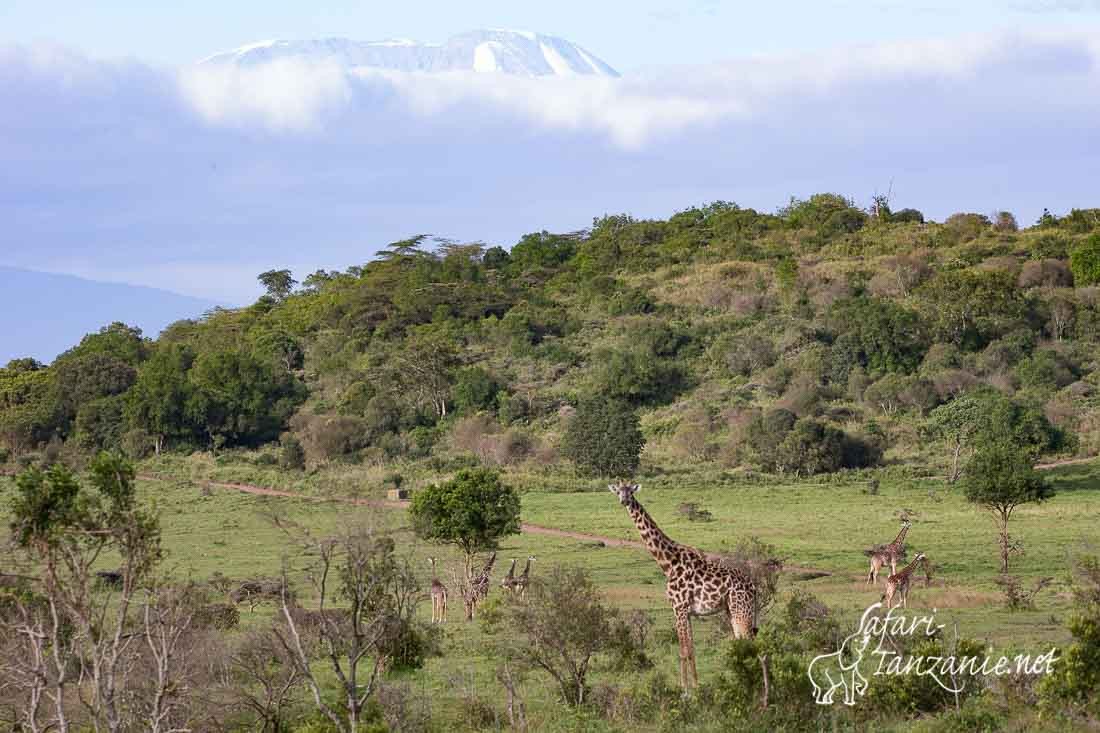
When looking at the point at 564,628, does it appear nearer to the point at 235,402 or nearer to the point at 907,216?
the point at 235,402

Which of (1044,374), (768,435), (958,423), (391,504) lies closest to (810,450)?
(768,435)

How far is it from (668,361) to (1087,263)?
1993 centimetres

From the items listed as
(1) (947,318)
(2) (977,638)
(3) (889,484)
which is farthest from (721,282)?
(2) (977,638)

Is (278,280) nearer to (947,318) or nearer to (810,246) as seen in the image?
(810,246)

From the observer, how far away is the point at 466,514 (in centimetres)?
2289

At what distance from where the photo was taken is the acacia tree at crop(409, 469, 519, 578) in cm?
2298

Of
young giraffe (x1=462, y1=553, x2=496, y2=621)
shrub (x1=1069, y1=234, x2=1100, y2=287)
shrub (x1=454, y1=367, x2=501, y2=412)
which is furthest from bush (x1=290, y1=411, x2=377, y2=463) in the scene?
shrub (x1=1069, y1=234, x2=1100, y2=287)

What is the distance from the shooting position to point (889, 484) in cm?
3781

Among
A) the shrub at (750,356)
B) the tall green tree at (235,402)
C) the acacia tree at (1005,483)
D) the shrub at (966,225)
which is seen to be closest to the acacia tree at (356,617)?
the acacia tree at (1005,483)

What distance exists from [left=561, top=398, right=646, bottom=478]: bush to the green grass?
5.94 ft

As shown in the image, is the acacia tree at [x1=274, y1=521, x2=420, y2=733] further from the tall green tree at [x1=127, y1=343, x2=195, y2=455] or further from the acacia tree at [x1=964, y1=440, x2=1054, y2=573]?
the tall green tree at [x1=127, y1=343, x2=195, y2=455]

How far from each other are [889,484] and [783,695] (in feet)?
90.1

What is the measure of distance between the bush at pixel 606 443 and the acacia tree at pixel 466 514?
729 inches

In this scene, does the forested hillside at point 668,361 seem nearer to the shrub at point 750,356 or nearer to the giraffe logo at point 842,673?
the shrub at point 750,356
